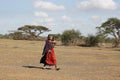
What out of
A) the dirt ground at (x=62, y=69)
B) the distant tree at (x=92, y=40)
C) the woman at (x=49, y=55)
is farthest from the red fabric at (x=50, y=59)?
the distant tree at (x=92, y=40)

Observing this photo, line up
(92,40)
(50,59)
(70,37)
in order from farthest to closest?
(70,37) → (92,40) → (50,59)

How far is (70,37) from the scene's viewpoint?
2719 inches

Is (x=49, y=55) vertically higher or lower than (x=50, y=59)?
higher

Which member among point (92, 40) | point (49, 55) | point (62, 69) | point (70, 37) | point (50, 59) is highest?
point (70, 37)

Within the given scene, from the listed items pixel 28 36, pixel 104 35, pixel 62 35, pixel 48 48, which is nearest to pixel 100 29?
pixel 104 35

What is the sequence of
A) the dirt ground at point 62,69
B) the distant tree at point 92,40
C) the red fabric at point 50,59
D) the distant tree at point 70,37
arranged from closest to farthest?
the dirt ground at point 62,69
the red fabric at point 50,59
the distant tree at point 92,40
the distant tree at point 70,37

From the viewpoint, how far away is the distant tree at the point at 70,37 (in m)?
68.7

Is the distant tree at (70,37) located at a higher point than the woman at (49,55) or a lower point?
higher

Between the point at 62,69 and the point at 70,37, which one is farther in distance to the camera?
the point at 70,37

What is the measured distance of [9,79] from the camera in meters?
15.2

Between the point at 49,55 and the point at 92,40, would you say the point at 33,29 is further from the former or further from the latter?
the point at 49,55

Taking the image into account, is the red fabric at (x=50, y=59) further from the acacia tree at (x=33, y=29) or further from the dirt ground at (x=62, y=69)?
the acacia tree at (x=33, y=29)

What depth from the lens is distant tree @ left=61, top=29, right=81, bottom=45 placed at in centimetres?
6869

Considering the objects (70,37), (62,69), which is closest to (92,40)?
(70,37)
